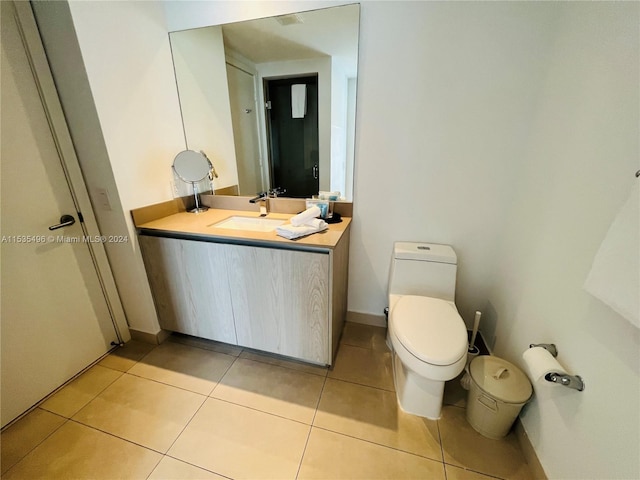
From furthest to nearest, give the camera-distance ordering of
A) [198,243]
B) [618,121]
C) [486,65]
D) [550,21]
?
1. [198,243]
2. [486,65]
3. [550,21]
4. [618,121]

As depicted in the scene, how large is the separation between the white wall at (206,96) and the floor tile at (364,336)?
1.45m

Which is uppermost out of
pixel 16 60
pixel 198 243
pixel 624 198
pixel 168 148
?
pixel 16 60

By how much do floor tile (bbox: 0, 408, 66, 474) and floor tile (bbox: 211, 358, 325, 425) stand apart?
77 centimetres

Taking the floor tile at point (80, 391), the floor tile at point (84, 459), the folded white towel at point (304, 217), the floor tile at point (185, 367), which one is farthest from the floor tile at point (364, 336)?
the floor tile at point (80, 391)

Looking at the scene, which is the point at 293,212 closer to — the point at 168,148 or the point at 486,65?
the point at 168,148

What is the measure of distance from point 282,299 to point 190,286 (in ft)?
2.05

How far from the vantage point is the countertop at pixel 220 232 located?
1321 millimetres

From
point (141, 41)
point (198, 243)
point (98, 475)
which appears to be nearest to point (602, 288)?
point (198, 243)

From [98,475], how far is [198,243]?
1088 millimetres

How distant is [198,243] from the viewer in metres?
1.47

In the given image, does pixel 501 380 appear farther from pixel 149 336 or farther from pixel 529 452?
pixel 149 336

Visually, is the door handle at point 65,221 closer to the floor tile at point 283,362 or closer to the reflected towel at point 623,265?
the floor tile at point 283,362

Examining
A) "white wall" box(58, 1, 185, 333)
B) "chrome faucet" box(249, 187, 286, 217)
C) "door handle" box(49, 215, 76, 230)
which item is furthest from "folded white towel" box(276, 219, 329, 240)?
"door handle" box(49, 215, 76, 230)

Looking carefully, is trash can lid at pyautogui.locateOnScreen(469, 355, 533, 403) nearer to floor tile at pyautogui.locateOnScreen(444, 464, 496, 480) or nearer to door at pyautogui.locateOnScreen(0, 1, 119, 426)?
floor tile at pyautogui.locateOnScreen(444, 464, 496, 480)
